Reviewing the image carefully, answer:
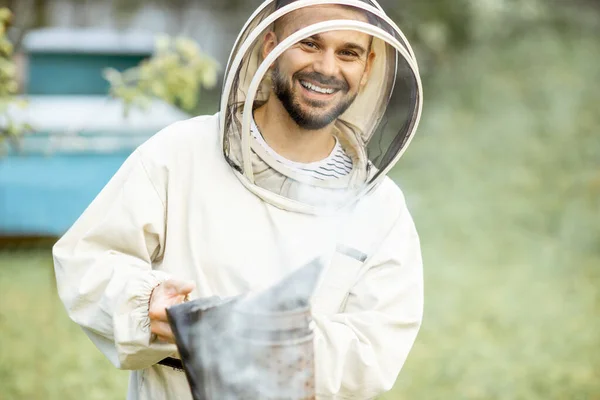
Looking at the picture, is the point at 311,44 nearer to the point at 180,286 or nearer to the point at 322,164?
the point at 322,164

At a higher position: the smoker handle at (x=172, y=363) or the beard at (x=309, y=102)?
Answer: the beard at (x=309, y=102)

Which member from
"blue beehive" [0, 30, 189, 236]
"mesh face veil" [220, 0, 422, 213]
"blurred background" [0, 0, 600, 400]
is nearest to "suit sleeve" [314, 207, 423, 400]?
"mesh face veil" [220, 0, 422, 213]

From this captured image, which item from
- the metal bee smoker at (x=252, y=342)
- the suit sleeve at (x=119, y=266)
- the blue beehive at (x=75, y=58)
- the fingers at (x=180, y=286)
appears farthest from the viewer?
the blue beehive at (x=75, y=58)

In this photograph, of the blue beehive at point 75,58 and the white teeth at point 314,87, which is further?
the blue beehive at point 75,58

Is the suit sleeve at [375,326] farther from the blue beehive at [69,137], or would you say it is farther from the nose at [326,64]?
the blue beehive at [69,137]

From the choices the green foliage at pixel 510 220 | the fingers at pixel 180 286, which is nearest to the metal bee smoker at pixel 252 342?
the fingers at pixel 180 286

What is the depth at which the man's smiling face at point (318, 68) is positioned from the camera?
1908mm

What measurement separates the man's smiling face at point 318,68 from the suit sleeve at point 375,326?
346mm

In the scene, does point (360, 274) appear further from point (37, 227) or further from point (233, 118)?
point (37, 227)

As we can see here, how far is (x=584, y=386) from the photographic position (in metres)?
5.08

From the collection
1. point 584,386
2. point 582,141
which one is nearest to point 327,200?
point 584,386

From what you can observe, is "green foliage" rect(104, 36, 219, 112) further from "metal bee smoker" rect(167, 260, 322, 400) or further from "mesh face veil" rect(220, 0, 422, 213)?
"metal bee smoker" rect(167, 260, 322, 400)

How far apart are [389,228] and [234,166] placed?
0.41 m

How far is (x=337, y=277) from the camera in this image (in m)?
1.93
